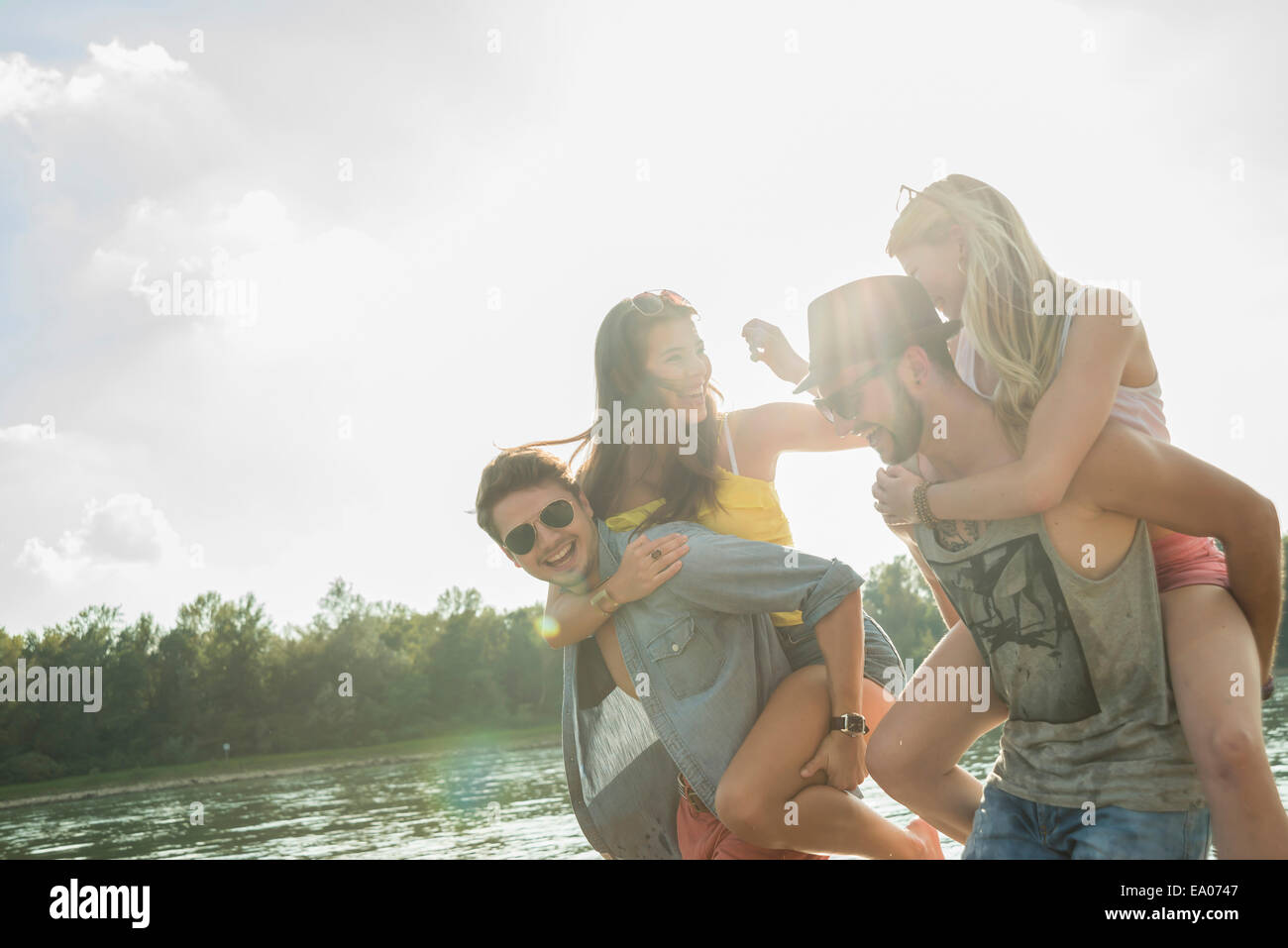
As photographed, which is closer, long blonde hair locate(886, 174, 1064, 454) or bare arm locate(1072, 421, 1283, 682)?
bare arm locate(1072, 421, 1283, 682)

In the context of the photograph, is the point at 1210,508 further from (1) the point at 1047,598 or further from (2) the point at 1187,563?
Answer: (1) the point at 1047,598

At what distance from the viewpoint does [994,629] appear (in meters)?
2.59

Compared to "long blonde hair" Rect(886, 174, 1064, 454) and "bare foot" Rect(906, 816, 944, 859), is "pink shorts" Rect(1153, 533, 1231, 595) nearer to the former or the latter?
"long blonde hair" Rect(886, 174, 1064, 454)

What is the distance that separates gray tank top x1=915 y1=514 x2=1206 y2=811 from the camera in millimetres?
2350

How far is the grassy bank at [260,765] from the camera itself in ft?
201

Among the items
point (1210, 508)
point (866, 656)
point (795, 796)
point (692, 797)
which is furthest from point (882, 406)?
point (692, 797)

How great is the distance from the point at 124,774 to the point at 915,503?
7935cm

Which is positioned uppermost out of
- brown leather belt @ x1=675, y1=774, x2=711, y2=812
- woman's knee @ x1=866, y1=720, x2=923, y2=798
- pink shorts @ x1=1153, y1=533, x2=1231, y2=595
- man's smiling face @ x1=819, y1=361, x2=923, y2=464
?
man's smiling face @ x1=819, y1=361, x2=923, y2=464

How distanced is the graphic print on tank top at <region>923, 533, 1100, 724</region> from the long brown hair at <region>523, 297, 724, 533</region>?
1.09 m

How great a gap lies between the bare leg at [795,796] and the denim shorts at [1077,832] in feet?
1.30

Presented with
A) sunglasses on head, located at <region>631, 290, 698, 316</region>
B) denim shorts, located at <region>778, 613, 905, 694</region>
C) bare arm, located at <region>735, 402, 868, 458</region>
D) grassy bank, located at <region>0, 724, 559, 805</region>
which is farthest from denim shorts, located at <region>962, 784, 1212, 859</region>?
grassy bank, located at <region>0, 724, 559, 805</region>

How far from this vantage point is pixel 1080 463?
7.97 feet

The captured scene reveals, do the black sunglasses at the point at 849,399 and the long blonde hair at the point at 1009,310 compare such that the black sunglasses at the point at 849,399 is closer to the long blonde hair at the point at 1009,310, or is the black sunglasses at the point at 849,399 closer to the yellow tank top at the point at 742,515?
the long blonde hair at the point at 1009,310

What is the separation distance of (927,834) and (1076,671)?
1.16 m
